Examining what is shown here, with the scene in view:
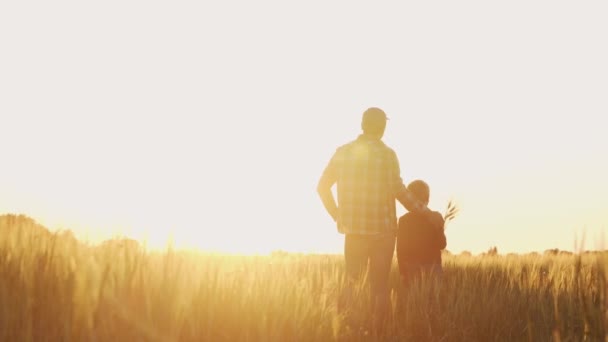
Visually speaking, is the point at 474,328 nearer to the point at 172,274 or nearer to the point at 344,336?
the point at 344,336

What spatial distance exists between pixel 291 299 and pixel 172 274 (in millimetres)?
1100

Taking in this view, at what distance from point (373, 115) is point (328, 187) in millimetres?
1150

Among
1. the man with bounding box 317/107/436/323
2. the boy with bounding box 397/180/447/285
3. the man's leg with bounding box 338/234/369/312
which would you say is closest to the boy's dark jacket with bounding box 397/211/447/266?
the boy with bounding box 397/180/447/285

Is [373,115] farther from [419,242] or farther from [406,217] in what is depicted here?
[419,242]

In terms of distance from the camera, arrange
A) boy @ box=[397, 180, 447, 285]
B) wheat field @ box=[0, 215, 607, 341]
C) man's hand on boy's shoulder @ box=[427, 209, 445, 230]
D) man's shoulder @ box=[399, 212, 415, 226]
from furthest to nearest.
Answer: man's shoulder @ box=[399, 212, 415, 226] → boy @ box=[397, 180, 447, 285] → man's hand on boy's shoulder @ box=[427, 209, 445, 230] → wheat field @ box=[0, 215, 607, 341]

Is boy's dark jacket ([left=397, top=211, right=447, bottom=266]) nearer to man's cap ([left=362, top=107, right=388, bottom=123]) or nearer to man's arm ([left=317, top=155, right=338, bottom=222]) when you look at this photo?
man's arm ([left=317, top=155, right=338, bottom=222])

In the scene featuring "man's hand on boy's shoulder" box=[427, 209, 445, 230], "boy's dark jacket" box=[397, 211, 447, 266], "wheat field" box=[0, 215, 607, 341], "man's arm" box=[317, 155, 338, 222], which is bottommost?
"wheat field" box=[0, 215, 607, 341]

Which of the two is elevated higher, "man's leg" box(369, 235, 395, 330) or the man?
the man

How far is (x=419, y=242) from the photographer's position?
8852 millimetres

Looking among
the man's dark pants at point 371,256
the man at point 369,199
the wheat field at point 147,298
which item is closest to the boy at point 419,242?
the man at point 369,199

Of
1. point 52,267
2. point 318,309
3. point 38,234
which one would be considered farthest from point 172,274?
point 318,309

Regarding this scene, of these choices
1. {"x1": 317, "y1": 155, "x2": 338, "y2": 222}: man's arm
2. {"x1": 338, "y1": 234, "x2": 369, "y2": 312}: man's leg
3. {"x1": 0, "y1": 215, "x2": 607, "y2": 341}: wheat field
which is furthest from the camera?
{"x1": 317, "y1": 155, "x2": 338, "y2": 222}: man's arm

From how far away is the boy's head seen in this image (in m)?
8.96

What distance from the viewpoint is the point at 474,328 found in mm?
6105
